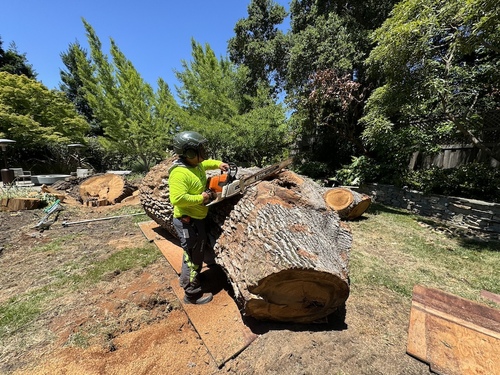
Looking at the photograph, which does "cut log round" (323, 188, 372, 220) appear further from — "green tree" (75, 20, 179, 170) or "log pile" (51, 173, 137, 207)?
"green tree" (75, 20, 179, 170)

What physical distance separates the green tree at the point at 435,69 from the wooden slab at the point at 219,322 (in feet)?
16.3

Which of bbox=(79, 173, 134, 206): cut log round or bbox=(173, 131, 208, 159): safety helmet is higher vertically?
bbox=(173, 131, 208, 159): safety helmet

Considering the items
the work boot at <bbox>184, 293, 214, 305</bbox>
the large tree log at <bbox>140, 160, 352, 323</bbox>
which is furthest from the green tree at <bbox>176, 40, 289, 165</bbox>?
the work boot at <bbox>184, 293, 214, 305</bbox>

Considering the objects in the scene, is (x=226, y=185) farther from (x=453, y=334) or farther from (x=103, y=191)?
(x=103, y=191)

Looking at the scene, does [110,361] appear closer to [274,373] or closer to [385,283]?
[274,373]

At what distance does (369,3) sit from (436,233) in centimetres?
797

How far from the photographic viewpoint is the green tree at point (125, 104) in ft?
33.4

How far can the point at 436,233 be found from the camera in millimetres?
4242

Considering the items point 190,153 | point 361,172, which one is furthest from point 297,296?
point 361,172

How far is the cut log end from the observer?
1.58 meters

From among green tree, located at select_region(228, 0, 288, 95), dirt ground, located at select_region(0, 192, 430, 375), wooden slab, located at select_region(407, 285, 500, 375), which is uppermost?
green tree, located at select_region(228, 0, 288, 95)

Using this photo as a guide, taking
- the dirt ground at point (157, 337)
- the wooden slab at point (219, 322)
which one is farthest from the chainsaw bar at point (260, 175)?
the dirt ground at point (157, 337)

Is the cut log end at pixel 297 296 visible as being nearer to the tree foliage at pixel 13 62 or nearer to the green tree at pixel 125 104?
the green tree at pixel 125 104

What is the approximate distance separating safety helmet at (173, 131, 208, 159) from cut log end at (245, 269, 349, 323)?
1.24 meters
